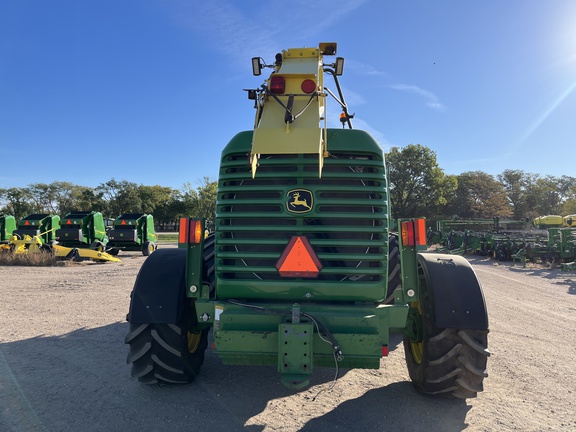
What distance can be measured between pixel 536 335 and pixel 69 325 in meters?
7.76

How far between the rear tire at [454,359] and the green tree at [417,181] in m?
43.2

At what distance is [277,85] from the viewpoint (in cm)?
372

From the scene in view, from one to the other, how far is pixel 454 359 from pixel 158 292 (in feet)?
9.26

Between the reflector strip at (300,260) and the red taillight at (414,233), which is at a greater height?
the red taillight at (414,233)

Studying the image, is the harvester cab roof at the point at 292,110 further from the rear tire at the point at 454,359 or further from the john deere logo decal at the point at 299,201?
the rear tire at the point at 454,359

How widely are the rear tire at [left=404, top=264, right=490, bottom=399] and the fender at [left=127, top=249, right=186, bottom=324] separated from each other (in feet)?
7.79

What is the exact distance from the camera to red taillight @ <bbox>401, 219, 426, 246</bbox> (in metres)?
3.58

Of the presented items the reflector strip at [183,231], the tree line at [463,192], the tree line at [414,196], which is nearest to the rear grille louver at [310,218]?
the reflector strip at [183,231]

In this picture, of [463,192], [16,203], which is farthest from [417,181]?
[16,203]

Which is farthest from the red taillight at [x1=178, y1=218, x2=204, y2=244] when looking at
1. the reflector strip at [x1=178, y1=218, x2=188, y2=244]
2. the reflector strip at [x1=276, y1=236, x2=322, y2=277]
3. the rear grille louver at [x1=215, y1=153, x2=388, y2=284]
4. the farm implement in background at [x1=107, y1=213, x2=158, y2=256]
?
the farm implement in background at [x1=107, y1=213, x2=158, y2=256]

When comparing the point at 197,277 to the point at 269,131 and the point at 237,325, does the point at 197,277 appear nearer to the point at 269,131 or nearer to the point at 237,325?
the point at 237,325

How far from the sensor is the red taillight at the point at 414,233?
11.7 feet

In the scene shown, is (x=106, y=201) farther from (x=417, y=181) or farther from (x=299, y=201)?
(x=299, y=201)

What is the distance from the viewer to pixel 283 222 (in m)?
3.53
